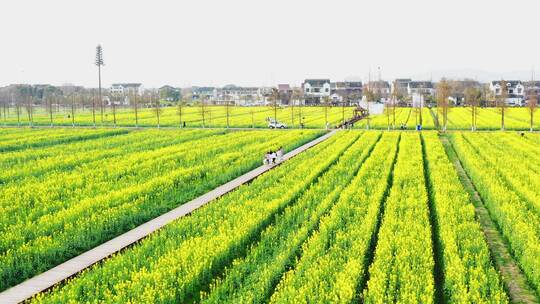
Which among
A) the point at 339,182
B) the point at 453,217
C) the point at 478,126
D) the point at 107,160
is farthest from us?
the point at 478,126

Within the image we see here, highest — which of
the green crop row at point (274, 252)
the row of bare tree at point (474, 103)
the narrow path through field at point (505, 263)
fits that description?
the row of bare tree at point (474, 103)

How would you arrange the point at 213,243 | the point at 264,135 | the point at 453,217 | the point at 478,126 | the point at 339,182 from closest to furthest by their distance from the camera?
1. the point at 213,243
2. the point at 453,217
3. the point at 339,182
4. the point at 264,135
5. the point at 478,126

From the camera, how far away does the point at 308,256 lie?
14.4 metres

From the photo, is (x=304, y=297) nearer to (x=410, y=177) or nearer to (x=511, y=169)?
(x=410, y=177)

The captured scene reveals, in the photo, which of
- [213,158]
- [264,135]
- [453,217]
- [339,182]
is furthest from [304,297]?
[264,135]

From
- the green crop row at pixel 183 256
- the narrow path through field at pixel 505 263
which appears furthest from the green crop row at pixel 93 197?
the narrow path through field at pixel 505 263

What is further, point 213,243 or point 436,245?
point 436,245

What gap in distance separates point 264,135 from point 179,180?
28.7 m

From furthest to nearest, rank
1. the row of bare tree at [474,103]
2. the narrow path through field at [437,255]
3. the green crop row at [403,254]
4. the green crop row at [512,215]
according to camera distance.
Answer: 1. the row of bare tree at [474,103]
2. the green crop row at [512,215]
3. the narrow path through field at [437,255]
4. the green crop row at [403,254]

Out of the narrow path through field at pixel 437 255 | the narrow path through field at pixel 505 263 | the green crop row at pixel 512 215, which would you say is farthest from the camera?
the green crop row at pixel 512 215

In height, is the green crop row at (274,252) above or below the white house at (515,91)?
below

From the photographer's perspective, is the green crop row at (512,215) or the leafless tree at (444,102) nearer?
the green crop row at (512,215)

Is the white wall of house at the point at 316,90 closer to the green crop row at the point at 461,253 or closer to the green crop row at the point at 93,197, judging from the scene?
the green crop row at the point at 93,197

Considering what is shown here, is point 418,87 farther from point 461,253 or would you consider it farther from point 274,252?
point 274,252
